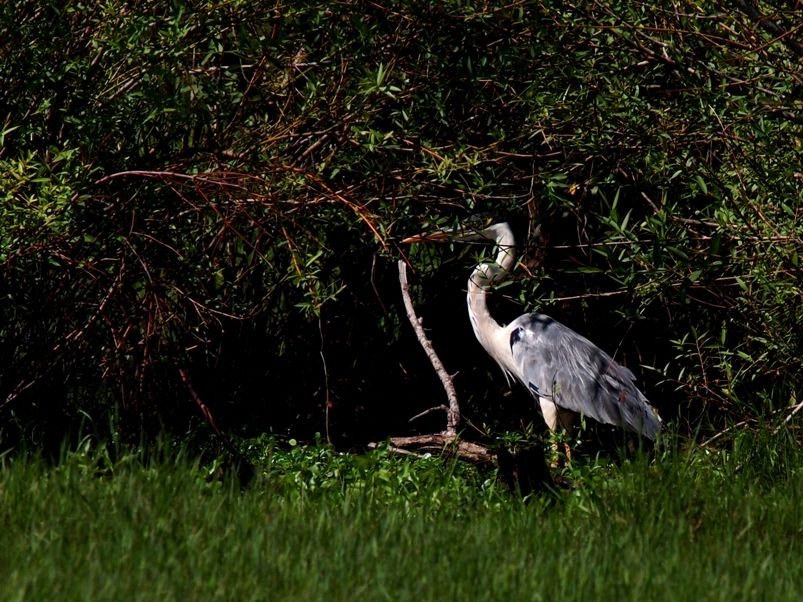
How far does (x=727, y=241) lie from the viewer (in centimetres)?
659

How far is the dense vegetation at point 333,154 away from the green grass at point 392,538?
3.53 feet

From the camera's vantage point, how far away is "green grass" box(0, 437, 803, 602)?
398 cm

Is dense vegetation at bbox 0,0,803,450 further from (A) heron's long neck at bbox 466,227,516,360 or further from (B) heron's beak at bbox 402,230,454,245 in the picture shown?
(A) heron's long neck at bbox 466,227,516,360

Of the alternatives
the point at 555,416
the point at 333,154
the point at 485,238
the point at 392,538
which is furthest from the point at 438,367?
the point at 392,538

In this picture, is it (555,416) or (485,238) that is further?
(555,416)

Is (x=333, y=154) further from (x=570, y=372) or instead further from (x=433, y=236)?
(x=570, y=372)

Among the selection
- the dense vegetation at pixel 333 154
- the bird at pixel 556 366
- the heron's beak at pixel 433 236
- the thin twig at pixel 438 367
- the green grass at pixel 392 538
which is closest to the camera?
the green grass at pixel 392 538

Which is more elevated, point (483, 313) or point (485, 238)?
point (485, 238)

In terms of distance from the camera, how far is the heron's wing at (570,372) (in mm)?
8078

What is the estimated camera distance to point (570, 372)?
27.0 feet

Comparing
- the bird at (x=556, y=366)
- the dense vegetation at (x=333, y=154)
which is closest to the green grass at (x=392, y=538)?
the dense vegetation at (x=333, y=154)

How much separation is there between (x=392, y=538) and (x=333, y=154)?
108 inches

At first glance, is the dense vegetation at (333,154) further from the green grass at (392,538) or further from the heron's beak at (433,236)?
the green grass at (392,538)

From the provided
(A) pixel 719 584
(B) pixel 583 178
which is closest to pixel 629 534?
(A) pixel 719 584
